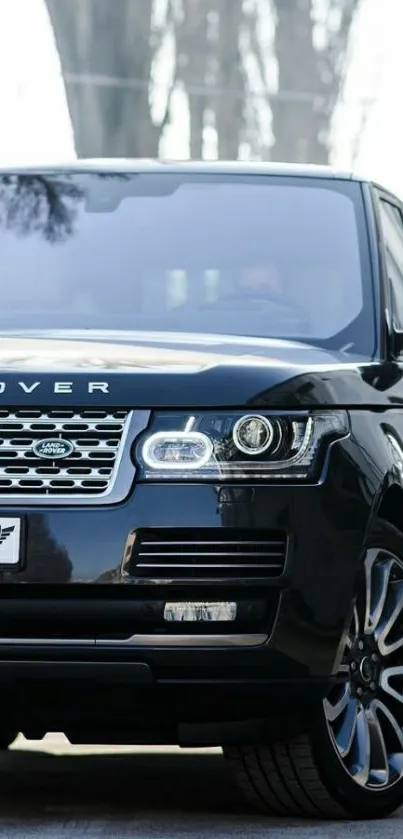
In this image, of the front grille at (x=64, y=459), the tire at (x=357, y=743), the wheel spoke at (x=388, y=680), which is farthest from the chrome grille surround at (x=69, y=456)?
the wheel spoke at (x=388, y=680)

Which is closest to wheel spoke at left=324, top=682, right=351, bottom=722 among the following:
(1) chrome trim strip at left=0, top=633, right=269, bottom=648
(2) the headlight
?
(1) chrome trim strip at left=0, top=633, right=269, bottom=648

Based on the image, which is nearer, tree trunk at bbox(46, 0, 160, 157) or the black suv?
the black suv

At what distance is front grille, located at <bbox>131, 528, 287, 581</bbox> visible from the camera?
582 cm

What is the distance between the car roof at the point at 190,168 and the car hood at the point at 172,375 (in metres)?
1.37

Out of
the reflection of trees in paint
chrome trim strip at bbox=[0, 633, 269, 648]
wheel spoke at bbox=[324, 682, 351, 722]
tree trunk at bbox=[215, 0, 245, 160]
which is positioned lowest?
tree trunk at bbox=[215, 0, 245, 160]

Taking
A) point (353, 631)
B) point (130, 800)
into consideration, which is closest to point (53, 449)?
point (353, 631)

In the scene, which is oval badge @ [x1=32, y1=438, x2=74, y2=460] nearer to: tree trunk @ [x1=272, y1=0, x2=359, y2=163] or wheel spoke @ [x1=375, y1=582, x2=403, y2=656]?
wheel spoke @ [x1=375, y1=582, x2=403, y2=656]

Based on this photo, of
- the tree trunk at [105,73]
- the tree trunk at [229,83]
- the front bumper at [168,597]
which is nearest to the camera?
the front bumper at [168,597]

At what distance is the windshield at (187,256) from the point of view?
6.96 m

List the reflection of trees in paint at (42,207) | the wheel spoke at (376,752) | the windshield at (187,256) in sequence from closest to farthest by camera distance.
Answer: the wheel spoke at (376,752) → the windshield at (187,256) → the reflection of trees in paint at (42,207)

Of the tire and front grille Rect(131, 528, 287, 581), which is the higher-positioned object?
front grille Rect(131, 528, 287, 581)

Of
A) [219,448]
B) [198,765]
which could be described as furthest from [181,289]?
[198,765]

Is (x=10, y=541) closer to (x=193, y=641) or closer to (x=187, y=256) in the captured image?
(x=193, y=641)

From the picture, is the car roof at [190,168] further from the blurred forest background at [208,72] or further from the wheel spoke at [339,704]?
the blurred forest background at [208,72]
